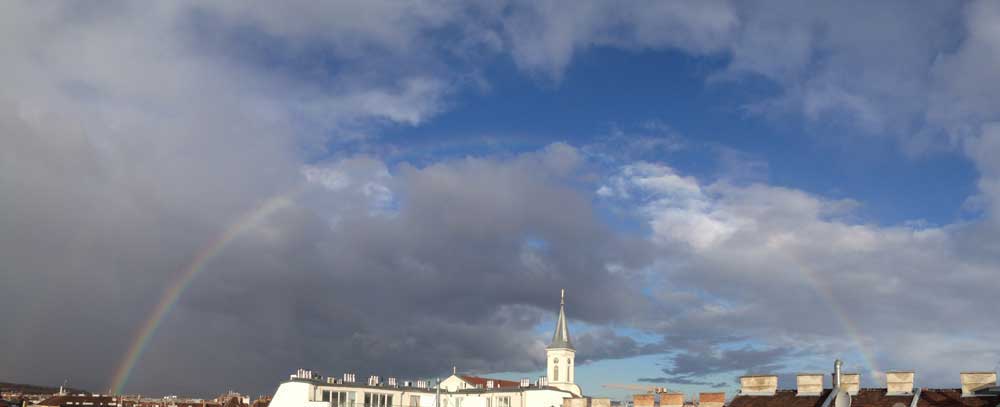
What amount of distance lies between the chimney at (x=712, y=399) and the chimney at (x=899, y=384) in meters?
9.06

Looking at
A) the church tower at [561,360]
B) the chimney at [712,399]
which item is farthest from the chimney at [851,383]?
the church tower at [561,360]

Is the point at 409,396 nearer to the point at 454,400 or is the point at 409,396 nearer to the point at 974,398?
the point at 454,400

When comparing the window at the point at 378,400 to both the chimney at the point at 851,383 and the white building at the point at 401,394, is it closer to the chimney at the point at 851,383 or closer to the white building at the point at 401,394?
the white building at the point at 401,394

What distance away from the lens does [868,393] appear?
48.1 m

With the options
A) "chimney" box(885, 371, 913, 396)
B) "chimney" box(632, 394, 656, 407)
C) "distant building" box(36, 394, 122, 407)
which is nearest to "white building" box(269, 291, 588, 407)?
"chimney" box(632, 394, 656, 407)

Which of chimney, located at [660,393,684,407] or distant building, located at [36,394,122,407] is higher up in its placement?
chimney, located at [660,393,684,407]

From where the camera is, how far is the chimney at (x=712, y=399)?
169ft

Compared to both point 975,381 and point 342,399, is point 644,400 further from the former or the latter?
point 342,399

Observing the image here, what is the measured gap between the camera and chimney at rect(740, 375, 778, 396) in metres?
51.1

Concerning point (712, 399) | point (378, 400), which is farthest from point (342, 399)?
point (712, 399)

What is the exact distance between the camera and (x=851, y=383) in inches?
1907

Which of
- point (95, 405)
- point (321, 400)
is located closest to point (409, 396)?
point (321, 400)

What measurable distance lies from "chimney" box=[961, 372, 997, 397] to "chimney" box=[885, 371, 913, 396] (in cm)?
254

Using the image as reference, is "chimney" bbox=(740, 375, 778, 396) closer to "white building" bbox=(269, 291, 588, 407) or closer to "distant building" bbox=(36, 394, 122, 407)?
"white building" bbox=(269, 291, 588, 407)
